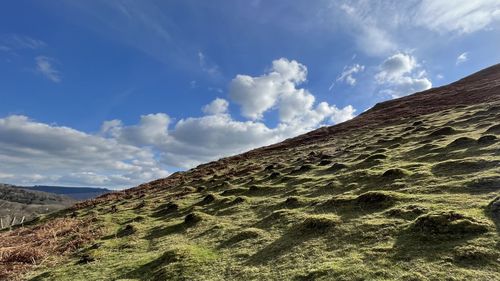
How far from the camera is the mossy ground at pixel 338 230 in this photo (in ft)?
38.4

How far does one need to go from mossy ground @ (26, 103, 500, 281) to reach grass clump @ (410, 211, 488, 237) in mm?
32

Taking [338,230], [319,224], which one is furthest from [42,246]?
[338,230]

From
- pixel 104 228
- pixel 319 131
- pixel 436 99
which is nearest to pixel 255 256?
pixel 104 228

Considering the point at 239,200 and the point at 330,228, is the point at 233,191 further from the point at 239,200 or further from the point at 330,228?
the point at 330,228

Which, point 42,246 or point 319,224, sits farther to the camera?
point 42,246

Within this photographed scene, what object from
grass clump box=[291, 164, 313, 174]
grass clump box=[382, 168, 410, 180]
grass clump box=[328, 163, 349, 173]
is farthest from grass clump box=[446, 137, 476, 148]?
grass clump box=[291, 164, 313, 174]

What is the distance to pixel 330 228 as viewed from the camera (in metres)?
16.1

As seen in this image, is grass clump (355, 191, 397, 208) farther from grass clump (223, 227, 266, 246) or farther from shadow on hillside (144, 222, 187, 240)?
shadow on hillside (144, 222, 187, 240)

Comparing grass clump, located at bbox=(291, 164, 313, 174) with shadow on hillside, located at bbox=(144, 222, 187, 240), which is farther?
grass clump, located at bbox=(291, 164, 313, 174)

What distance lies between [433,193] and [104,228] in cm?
2244

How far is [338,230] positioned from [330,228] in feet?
1.62

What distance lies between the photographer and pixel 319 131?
6919 cm

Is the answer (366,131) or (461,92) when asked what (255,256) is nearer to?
(366,131)

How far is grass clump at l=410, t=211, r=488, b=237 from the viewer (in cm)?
1240
